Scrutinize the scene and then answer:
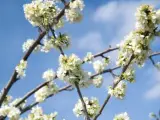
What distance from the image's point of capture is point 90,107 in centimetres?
698

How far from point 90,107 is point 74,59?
5.22ft

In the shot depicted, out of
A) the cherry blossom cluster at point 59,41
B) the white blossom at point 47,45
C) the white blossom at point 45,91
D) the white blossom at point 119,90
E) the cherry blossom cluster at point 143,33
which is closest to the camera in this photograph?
the cherry blossom cluster at point 143,33

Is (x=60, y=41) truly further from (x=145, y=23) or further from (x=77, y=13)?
(x=145, y=23)

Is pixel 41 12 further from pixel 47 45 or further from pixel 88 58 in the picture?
pixel 88 58

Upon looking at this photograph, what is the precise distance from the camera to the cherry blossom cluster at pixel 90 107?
22.7 ft

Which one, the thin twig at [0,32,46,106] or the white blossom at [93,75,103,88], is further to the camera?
the white blossom at [93,75,103,88]

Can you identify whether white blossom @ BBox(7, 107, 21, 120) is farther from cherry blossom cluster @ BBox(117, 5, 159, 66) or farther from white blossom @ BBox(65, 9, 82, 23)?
cherry blossom cluster @ BBox(117, 5, 159, 66)

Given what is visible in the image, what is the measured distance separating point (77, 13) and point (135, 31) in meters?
1.28

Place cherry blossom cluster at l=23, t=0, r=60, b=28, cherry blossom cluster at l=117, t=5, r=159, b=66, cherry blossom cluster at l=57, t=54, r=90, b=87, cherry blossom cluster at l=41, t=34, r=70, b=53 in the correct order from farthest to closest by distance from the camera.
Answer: cherry blossom cluster at l=41, t=34, r=70, b=53 < cherry blossom cluster at l=23, t=0, r=60, b=28 < cherry blossom cluster at l=117, t=5, r=159, b=66 < cherry blossom cluster at l=57, t=54, r=90, b=87

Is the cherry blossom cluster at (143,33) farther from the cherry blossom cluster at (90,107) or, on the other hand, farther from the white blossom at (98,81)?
the white blossom at (98,81)

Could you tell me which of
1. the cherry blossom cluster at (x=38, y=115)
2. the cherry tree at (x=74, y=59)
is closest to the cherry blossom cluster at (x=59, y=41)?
the cherry tree at (x=74, y=59)

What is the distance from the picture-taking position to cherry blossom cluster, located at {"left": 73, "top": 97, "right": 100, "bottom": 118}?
22.7 feet

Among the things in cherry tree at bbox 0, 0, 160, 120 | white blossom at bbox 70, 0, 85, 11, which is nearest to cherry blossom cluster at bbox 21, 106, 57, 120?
cherry tree at bbox 0, 0, 160, 120

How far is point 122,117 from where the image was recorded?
23.0ft
